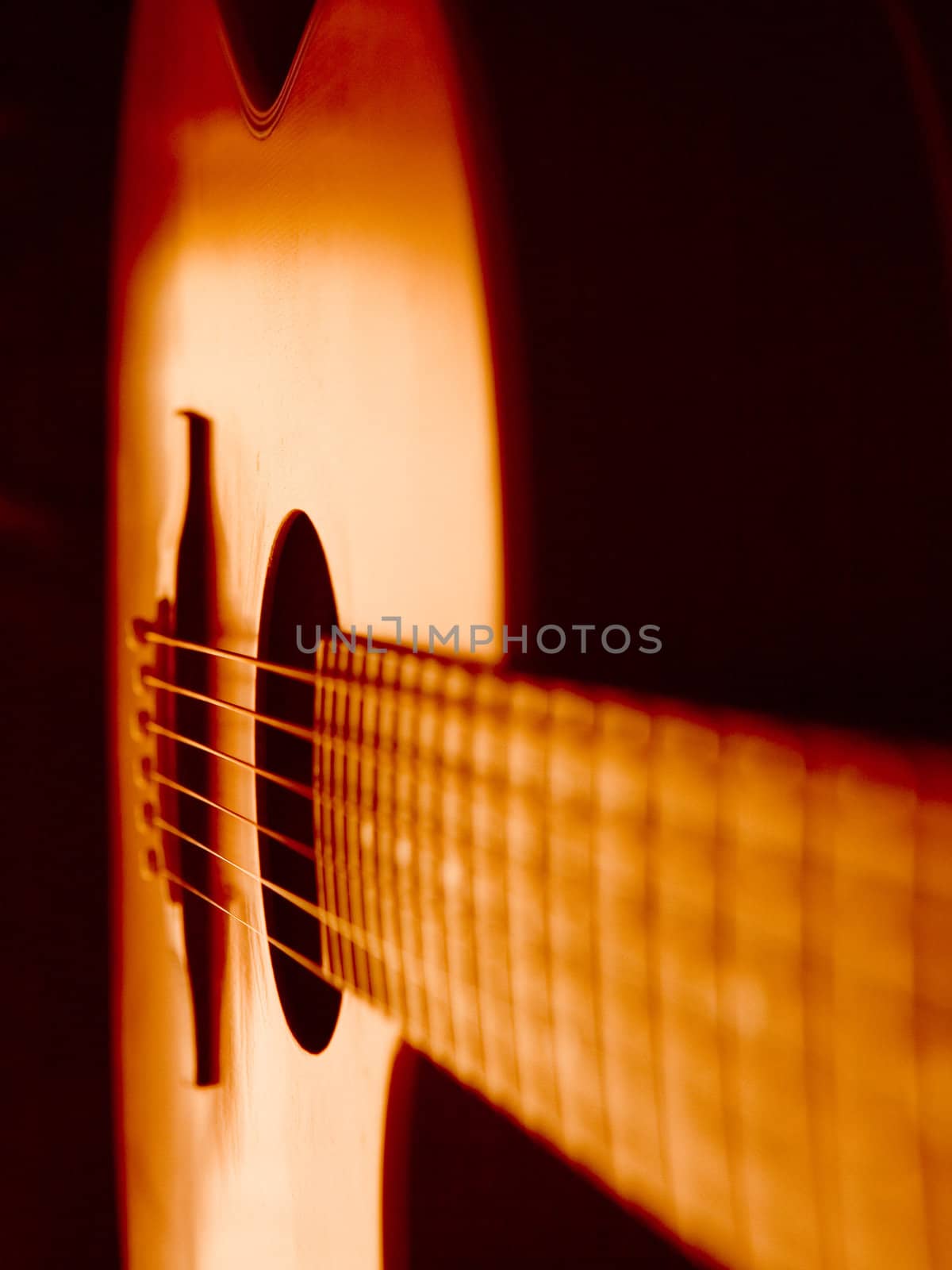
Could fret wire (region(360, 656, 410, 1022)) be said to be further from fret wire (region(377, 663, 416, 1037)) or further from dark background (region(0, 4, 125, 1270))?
dark background (region(0, 4, 125, 1270))

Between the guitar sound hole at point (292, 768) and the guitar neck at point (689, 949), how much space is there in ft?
0.72

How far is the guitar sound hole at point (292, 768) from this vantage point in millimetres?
570

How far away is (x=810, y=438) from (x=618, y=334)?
7 centimetres

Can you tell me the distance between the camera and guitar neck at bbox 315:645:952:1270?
0.19 m

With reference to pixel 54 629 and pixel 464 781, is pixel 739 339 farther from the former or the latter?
pixel 54 629

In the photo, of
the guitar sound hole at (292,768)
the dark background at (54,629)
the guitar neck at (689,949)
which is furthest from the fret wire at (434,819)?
the dark background at (54,629)

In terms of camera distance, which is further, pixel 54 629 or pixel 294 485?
pixel 54 629

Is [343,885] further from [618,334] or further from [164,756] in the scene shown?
[164,756]

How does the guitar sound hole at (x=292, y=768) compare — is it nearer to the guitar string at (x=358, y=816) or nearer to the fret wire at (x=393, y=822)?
the guitar string at (x=358, y=816)

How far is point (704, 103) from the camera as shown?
1.28ft

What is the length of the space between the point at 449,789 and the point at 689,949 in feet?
0.33

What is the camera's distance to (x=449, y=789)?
320 mm

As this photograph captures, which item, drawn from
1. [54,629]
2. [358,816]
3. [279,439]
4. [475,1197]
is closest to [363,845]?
[358,816]

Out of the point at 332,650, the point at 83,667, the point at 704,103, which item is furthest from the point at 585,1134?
the point at 83,667
